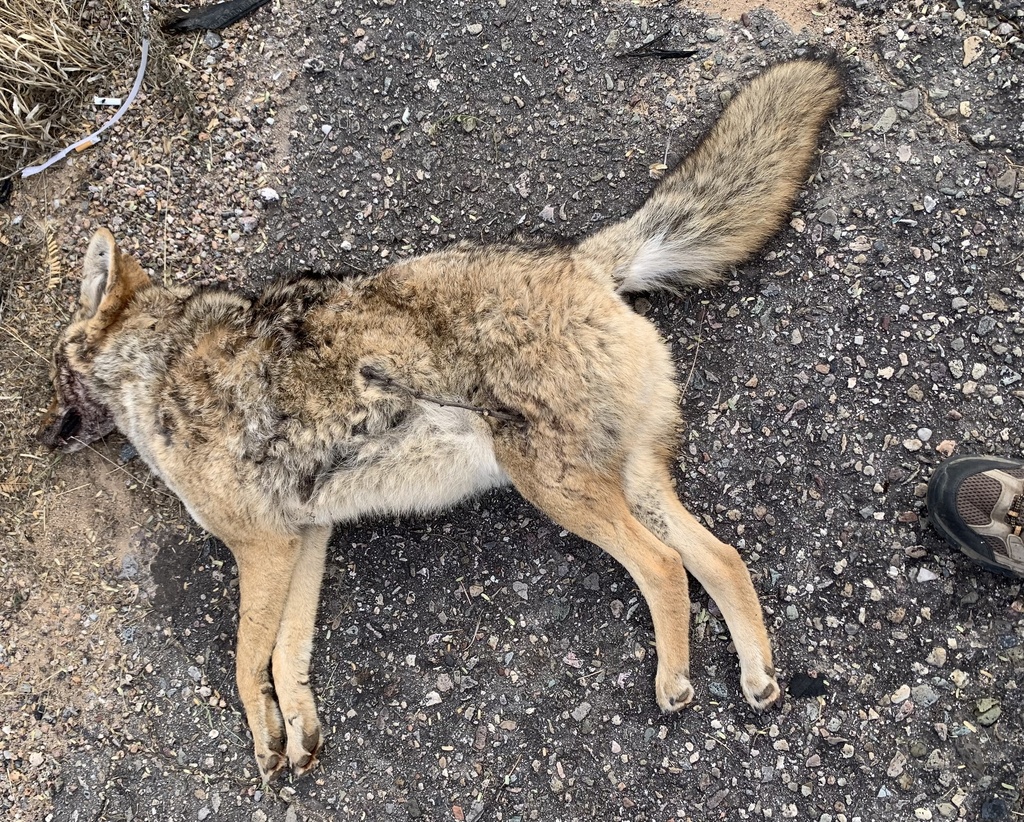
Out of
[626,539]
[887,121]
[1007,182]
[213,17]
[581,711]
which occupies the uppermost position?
[213,17]

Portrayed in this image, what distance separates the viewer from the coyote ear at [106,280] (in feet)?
12.6

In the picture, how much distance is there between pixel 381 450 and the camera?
12.2 ft

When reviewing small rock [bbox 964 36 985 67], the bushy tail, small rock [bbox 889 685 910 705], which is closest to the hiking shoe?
small rock [bbox 889 685 910 705]

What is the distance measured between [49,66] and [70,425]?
2600 millimetres

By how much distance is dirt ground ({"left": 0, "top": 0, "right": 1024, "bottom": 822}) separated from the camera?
148 inches

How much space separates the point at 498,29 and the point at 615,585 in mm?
3942

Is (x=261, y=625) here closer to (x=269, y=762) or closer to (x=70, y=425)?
(x=269, y=762)

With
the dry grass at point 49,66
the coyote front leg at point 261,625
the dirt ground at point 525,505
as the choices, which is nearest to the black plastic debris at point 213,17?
the dirt ground at point 525,505

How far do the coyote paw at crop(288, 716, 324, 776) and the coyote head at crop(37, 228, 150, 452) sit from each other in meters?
2.38

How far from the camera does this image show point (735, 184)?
3797 millimetres

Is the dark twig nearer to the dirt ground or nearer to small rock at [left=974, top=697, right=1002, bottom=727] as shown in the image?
the dirt ground

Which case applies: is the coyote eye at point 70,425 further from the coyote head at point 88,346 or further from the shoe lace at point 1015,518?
the shoe lace at point 1015,518

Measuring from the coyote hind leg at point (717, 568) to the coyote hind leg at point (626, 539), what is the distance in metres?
0.10

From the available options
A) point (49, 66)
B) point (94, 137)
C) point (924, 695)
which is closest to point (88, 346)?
point (94, 137)
